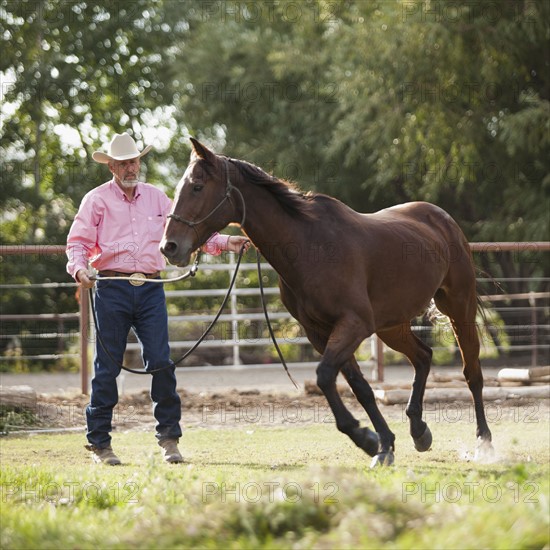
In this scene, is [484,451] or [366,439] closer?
[366,439]

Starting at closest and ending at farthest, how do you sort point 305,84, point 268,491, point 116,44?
point 268,491 < point 305,84 < point 116,44

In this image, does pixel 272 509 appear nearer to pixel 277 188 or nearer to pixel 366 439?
pixel 366 439

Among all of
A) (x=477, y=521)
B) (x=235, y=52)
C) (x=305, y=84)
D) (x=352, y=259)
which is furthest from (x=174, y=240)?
Result: (x=235, y=52)

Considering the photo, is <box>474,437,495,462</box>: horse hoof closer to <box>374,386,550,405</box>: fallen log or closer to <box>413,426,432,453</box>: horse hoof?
<box>413,426,432,453</box>: horse hoof

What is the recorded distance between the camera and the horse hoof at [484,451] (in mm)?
6496

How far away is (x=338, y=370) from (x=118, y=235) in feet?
6.21

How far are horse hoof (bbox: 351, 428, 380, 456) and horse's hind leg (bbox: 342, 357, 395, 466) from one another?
95 mm

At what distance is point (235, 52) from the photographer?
2236 centimetres

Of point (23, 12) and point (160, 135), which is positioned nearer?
point (23, 12)

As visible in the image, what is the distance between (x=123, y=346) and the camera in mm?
6676

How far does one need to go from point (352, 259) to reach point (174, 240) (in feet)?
3.66

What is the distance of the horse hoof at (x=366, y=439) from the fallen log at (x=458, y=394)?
161 inches

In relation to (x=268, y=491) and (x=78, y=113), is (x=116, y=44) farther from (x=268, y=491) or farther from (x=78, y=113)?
(x=268, y=491)
